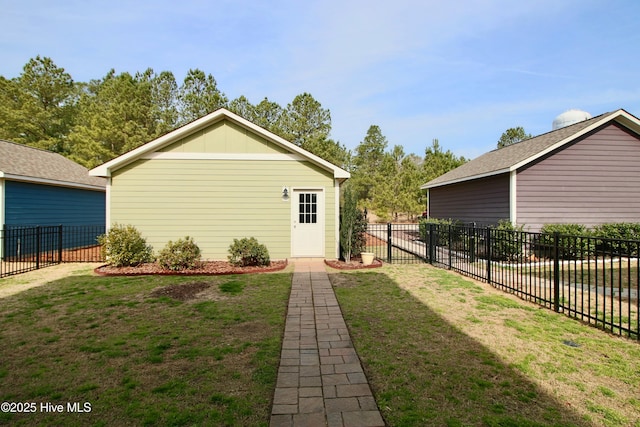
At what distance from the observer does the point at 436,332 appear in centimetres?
449

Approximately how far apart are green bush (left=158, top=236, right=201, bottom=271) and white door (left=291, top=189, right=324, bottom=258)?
3.23m

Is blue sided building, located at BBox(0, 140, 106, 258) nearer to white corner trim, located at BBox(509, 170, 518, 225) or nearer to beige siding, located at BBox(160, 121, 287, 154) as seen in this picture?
beige siding, located at BBox(160, 121, 287, 154)

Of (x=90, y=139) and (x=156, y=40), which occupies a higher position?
(x=156, y=40)

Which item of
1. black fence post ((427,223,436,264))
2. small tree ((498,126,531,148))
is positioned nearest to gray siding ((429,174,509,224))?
black fence post ((427,223,436,264))

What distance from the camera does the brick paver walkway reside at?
2.56 metres

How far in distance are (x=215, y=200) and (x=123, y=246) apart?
2983 mm

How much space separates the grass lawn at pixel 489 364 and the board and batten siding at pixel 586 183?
6.62 meters

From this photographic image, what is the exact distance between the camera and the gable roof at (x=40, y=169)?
11151 millimetres

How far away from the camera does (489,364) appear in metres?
3.52

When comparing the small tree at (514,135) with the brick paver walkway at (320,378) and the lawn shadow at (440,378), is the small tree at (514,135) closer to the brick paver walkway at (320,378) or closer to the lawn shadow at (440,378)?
the lawn shadow at (440,378)

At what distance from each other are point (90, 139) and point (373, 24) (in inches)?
808

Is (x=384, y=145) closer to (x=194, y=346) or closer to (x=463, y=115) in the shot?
(x=463, y=115)

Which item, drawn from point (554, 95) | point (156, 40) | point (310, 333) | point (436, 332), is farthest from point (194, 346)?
point (554, 95)

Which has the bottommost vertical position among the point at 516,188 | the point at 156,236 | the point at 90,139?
the point at 156,236
